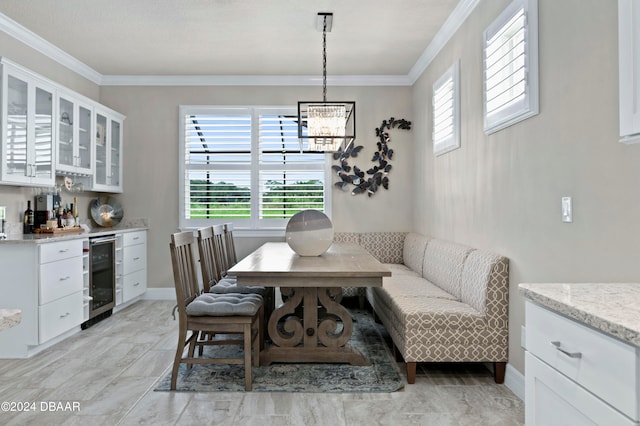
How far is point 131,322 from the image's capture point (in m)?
4.19

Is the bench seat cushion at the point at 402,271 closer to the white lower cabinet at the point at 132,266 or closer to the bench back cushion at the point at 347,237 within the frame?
the bench back cushion at the point at 347,237

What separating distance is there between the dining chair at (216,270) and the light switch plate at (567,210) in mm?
2160

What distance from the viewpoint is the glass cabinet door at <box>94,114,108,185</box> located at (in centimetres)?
461

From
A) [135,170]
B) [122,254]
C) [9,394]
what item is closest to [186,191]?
[135,170]

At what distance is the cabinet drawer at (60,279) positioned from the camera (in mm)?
3312

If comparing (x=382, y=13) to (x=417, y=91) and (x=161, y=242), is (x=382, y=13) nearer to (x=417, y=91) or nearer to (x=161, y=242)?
(x=417, y=91)

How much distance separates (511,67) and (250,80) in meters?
3.32

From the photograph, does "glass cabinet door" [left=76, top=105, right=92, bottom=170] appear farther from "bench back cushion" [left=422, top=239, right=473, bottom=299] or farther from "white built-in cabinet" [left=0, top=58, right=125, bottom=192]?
"bench back cushion" [left=422, top=239, right=473, bottom=299]

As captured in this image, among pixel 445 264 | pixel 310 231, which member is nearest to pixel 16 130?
pixel 310 231

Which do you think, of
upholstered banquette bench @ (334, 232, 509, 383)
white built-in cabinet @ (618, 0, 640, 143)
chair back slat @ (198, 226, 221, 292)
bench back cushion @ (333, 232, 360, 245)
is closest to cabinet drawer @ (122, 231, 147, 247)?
chair back slat @ (198, 226, 221, 292)

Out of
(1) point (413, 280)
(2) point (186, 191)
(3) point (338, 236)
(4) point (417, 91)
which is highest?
(4) point (417, 91)

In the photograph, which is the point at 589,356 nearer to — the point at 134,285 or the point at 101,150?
the point at 134,285

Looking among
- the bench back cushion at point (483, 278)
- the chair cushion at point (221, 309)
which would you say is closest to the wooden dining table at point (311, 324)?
the chair cushion at point (221, 309)

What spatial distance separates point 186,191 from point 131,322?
1.69 m
